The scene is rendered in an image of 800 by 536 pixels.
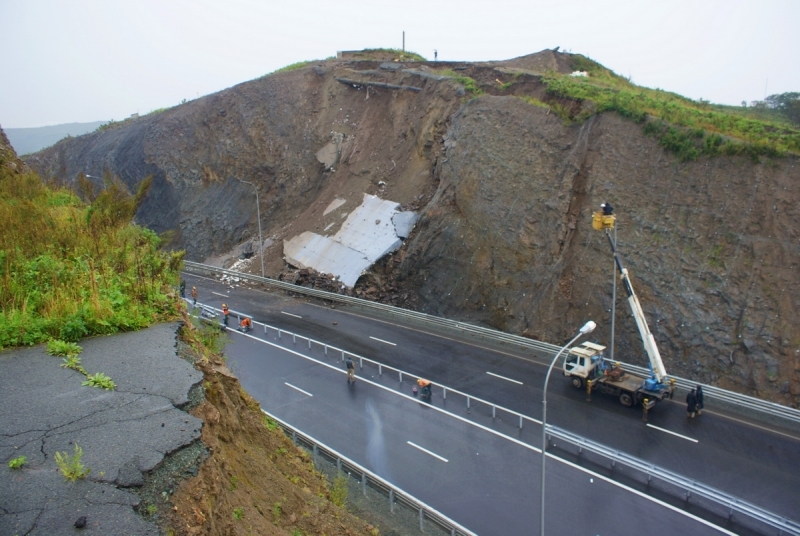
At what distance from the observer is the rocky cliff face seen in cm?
1948

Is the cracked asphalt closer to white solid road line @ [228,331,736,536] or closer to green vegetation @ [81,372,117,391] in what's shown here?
green vegetation @ [81,372,117,391]

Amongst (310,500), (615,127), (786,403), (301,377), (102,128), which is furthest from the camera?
(102,128)

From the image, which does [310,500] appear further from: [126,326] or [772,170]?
[772,170]

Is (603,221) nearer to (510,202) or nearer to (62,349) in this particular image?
(510,202)

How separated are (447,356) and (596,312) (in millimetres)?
6447

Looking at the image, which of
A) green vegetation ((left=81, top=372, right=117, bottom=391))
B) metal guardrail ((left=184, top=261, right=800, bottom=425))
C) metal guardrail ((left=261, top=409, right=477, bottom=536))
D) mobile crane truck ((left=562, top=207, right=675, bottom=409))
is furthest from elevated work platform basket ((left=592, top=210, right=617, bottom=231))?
green vegetation ((left=81, top=372, right=117, bottom=391))

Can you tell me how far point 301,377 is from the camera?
19.8m

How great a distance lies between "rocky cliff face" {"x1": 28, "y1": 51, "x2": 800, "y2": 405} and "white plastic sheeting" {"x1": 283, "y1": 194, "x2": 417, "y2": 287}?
3.09 ft

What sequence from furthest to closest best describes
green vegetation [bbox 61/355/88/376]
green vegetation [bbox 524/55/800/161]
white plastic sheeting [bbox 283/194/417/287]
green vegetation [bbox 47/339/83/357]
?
white plastic sheeting [bbox 283/194/417/287] → green vegetation [bbox 524/55/800/161] → green vegetation [bbox 47/339/83/357] → green vegetation [bbox 61/355/88/376]

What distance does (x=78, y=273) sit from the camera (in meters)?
7.61

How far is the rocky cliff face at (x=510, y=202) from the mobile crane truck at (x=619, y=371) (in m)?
3.11

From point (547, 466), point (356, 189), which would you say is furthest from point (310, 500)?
point (356, 189)

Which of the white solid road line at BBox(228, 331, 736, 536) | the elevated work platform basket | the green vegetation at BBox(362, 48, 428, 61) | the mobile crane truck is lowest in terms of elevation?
the white solid road line at BBox(228, 331, 736, 536)

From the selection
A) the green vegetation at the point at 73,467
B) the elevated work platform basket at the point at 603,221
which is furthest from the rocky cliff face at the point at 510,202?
the green vegetation at the point at 73,467
